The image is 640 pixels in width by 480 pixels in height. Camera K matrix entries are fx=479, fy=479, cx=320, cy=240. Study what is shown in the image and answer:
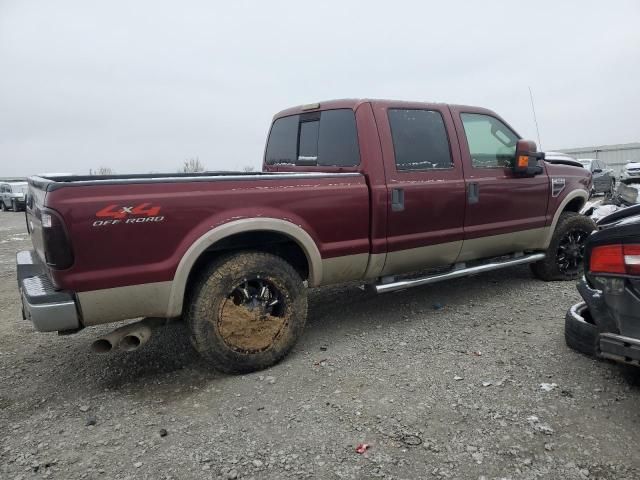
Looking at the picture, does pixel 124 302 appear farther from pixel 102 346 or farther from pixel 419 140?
pixel 419 140

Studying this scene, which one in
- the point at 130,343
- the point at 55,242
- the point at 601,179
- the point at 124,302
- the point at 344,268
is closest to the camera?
the point at 55,242

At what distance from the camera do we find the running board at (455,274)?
4043 mm

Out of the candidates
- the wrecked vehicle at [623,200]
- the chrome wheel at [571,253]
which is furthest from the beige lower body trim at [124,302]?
the wrecked vehicle at [623,200]

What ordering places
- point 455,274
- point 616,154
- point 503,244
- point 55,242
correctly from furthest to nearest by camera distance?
point 616,154, point 503,244, point 455,274, point 55,242

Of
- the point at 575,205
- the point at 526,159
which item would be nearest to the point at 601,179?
the point at 575,205

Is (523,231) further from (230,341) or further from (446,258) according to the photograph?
(230,341)

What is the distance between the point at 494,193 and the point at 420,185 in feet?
3.24

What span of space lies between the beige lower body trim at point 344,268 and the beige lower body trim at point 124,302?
1229 millimetres

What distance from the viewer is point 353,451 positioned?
251cm

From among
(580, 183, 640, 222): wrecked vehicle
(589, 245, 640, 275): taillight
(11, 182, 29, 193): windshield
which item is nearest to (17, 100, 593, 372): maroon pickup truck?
(580, 183, 640, 222): wrecked vehicle

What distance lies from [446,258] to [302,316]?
1.62 meters

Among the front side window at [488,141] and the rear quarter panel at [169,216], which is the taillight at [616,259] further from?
the front side window at [488,141]

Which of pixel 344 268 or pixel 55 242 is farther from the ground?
pixel 55 242

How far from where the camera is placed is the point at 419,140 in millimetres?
4223
